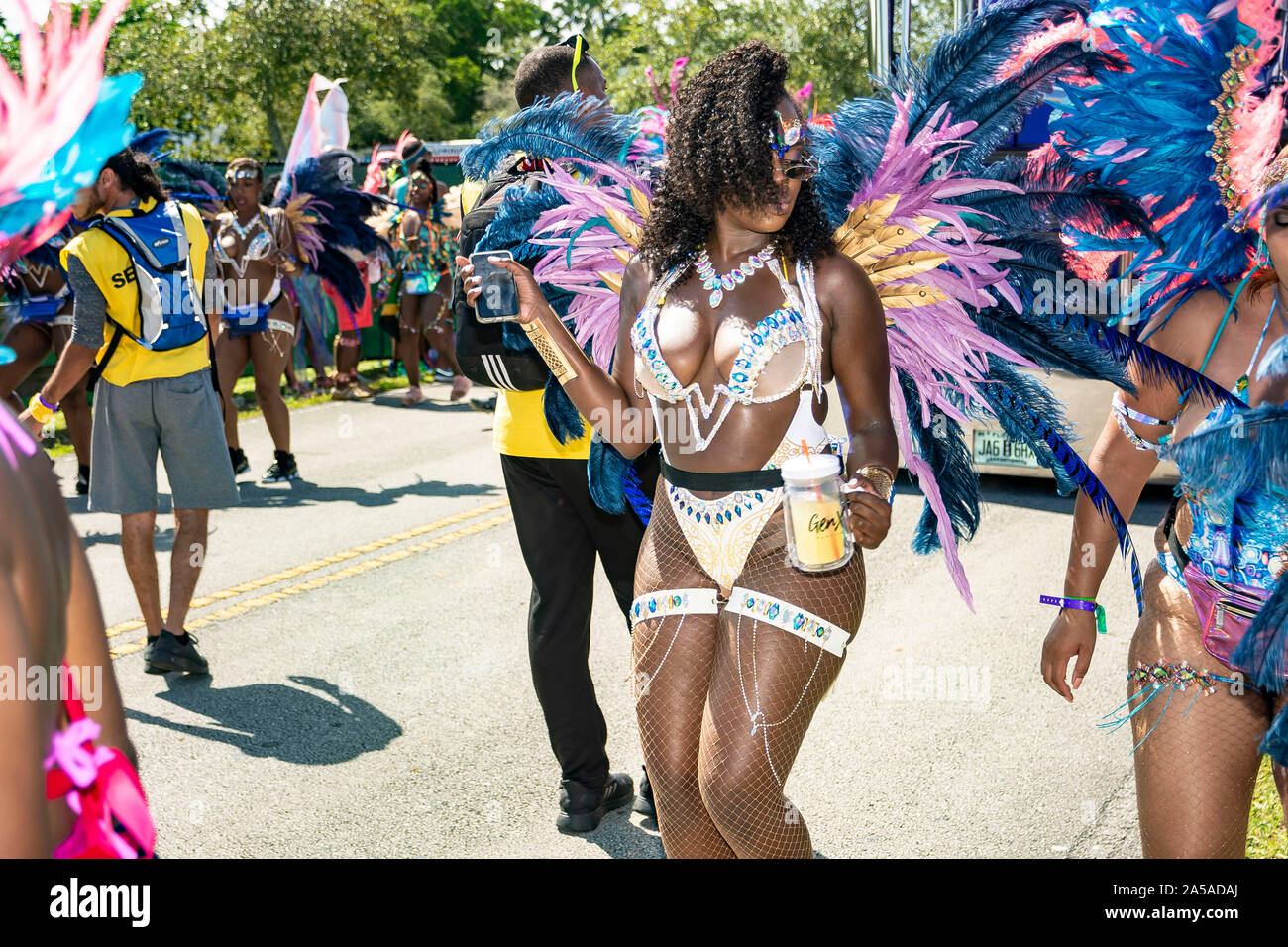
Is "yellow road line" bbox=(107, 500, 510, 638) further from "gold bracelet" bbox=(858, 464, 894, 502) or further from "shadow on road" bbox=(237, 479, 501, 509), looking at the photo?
"gold bracelet" bbox=(858, 464, 894, 502)

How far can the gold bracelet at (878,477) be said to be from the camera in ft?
9.57

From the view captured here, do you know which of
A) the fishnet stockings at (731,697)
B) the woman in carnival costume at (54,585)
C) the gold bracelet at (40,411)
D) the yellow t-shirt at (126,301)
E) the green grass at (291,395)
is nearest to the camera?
the woman in carnival costume at (54,585)

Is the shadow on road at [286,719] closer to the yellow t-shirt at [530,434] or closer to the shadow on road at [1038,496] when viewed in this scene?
the yellow t-shirt at [530,434]

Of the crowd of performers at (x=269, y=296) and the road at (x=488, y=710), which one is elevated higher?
the crowd of performers at (x=269, y=296)

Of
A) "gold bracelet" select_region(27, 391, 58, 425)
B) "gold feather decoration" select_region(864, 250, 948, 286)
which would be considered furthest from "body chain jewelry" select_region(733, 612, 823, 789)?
"gold bracelet" select_region(27, 391, 58, 425)

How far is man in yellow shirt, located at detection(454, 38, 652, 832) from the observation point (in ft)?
13.8

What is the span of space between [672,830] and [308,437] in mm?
9130

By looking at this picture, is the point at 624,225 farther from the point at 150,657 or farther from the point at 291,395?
the point at 291,395

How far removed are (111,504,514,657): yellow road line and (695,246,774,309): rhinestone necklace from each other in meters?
3.46

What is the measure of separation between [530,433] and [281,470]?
5.99m

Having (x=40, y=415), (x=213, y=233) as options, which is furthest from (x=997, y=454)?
(x=213, y=233)

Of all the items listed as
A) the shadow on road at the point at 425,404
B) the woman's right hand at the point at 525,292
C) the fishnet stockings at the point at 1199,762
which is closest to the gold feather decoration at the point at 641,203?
the woman's right hand at the point at 525,292

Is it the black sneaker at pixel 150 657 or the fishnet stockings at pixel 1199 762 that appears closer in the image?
the fishnet stockings at pixel 1199 762

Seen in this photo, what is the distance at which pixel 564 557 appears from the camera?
428 cm
